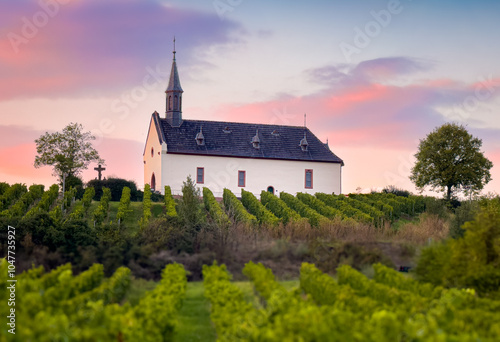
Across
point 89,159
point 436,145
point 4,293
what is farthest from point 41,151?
point 4,293

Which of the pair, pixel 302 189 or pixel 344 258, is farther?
pixel 302 189

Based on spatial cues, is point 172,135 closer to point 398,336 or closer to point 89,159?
point 89,159

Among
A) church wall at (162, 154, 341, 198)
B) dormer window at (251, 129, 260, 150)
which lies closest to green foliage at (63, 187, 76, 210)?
church wall at (162, 154, 341, 198)

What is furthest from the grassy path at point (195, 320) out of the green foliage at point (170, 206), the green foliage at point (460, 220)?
the green foliage at point (460, 220)

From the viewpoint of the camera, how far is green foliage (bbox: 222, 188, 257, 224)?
37406 millimetres

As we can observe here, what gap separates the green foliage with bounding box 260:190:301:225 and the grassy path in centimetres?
1584

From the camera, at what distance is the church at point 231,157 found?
172 ft

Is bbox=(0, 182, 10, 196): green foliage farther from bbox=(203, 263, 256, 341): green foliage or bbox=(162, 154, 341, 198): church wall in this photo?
bbox=(203, 263, 256, 341): green foliage

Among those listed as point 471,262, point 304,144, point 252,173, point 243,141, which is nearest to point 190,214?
point 471,262

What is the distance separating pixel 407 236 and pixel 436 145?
22659mm

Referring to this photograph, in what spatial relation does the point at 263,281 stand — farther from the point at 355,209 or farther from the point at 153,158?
the point at 153,158

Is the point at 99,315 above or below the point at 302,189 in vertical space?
below

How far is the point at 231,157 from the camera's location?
2112 inches

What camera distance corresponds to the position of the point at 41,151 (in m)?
54.1
